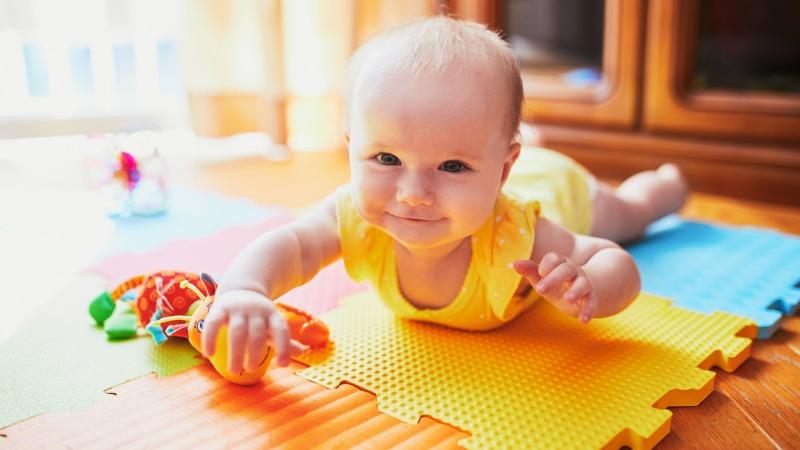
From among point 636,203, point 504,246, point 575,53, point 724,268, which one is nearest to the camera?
point 504,246

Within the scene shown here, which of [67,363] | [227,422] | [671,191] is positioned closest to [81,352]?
[67,363]

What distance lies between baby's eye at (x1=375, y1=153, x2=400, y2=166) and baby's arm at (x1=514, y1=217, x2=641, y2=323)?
0.16m

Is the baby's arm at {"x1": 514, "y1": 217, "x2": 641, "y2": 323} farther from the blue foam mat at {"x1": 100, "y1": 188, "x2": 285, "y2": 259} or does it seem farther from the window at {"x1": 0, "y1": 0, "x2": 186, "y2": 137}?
the window at {"x1": 0, "y1": 0, "x2": 186, "y2": 137}

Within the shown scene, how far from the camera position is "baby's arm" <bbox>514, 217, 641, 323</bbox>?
0.71 metres

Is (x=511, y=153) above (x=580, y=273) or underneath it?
above

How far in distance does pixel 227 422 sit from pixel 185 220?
0.80 metres

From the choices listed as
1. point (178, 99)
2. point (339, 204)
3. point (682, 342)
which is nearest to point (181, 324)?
point (339, 204)

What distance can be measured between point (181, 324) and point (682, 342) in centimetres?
57

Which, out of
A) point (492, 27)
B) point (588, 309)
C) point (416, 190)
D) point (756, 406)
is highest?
point (492, 27)

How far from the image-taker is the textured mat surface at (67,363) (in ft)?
2.45

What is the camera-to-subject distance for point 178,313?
86 centimetres

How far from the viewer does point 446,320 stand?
889mm

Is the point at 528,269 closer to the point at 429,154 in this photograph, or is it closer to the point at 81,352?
the point at 429,154

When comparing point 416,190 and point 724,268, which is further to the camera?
point 724,268
